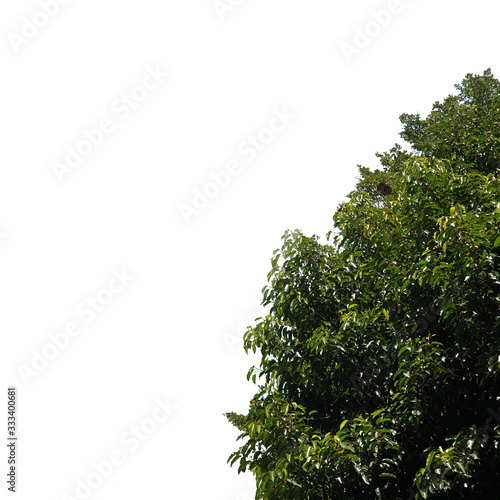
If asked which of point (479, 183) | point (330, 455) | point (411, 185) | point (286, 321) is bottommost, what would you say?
point (330, 455)

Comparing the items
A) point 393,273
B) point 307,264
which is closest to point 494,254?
point 393,273

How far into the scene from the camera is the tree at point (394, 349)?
5.75 meters

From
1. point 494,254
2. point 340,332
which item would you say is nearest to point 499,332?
point 494,254

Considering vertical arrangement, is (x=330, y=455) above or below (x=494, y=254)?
below

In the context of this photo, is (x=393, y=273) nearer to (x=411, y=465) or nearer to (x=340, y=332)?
(x=340, y=332)

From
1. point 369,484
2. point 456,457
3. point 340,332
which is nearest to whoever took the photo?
point 456,457

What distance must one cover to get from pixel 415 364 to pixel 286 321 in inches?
99.0

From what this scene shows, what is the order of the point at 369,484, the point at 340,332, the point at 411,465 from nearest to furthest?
the point at 369,484 → the point at 411,465 → the point at 340,332

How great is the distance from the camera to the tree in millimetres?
5754

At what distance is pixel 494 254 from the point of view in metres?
5.79

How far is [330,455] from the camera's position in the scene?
19.1 ft

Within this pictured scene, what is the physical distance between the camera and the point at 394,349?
21.5ft

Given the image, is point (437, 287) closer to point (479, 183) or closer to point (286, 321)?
point (479, 183)

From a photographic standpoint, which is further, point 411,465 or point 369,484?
point 411,465
